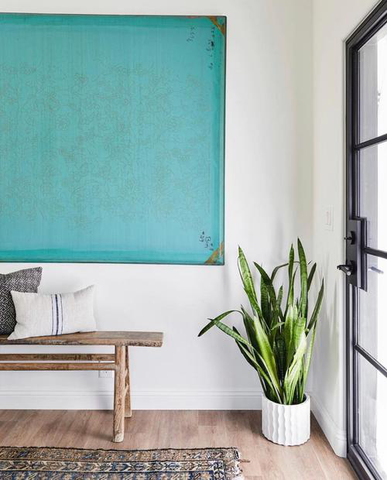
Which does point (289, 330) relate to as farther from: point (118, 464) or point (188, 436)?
point (118, 464)

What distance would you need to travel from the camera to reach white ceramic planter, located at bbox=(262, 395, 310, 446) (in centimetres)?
234

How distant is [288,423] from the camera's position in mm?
2336

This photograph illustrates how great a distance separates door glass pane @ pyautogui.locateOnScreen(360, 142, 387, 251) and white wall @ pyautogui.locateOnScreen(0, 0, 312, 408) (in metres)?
0.70

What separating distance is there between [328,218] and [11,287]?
1859 millimetres

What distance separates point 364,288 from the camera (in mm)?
2033

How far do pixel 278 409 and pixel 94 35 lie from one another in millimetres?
2462

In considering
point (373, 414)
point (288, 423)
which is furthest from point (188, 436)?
point (373, 414)

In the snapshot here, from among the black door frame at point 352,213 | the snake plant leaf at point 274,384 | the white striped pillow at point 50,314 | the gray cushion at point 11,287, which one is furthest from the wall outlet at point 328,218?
the gray cushion at point 11,287

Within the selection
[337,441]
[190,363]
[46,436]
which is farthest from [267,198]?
[46,436]

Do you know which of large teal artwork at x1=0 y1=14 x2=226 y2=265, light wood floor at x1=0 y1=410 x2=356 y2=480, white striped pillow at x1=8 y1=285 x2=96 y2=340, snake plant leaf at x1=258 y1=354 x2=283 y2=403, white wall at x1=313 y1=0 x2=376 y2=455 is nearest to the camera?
light wood floor at x1=0 y1=410 x2=356 y2=480

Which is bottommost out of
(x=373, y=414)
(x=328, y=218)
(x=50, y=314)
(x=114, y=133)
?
(x=373, y=414)

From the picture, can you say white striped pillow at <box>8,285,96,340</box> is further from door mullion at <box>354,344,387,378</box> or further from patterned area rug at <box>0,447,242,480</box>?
door mullion at <box>354,344,387,378</box>

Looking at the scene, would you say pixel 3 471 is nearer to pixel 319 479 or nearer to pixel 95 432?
pixel 95 432

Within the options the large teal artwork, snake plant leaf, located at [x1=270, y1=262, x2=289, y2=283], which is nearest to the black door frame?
snake plant leaf, located at [x1=270, y1=262, x2=289, y2=283]
